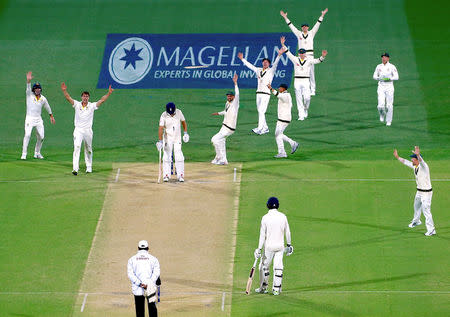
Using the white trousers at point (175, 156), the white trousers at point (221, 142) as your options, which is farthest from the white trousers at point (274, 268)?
the white trousers at point (221, 142)

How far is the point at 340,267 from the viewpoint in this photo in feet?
95.2

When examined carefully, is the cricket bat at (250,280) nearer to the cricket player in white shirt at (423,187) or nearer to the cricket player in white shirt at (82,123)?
the cricket player in white shirt at (423,187)

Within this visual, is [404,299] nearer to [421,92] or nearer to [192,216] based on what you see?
[192,216]

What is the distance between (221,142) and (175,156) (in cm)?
220

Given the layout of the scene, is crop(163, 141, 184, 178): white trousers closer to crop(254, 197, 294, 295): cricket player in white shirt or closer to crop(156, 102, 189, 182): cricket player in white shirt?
crop(156, 102, 189, 182): cricket player in white shirt

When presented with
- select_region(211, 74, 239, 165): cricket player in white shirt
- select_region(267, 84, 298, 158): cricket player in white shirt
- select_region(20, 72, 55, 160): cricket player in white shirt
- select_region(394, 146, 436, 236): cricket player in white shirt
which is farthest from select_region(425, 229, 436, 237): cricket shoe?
Result: select_region(20, 72, 55, 160): cricket player in white shirt

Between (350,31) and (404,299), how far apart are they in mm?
23226

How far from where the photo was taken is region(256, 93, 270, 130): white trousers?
39656mm

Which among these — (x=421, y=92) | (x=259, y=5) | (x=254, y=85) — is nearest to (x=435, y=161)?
(x=421, y=92)

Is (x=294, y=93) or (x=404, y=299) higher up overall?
(x=294, y=93)

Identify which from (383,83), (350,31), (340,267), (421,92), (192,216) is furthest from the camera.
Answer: (350,31)

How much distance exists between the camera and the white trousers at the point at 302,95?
4050 cm

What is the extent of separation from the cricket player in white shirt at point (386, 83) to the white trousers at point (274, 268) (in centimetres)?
1444

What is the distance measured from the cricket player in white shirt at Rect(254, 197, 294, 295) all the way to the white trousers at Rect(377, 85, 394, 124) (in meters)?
14.3
